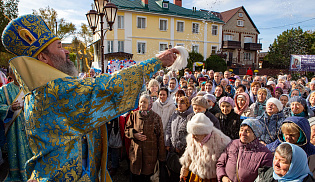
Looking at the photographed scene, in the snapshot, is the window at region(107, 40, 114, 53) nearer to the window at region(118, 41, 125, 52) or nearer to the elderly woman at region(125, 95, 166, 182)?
the window at region(118, 41, 125, 52)

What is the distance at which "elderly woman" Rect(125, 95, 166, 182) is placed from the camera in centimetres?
423

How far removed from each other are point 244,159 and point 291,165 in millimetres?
699

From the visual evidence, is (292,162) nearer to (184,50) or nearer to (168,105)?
(184,50)

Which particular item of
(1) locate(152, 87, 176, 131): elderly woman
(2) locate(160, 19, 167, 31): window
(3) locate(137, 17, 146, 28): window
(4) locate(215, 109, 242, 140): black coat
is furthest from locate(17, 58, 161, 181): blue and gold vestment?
(2) locate(160, 19, 167, 31): window

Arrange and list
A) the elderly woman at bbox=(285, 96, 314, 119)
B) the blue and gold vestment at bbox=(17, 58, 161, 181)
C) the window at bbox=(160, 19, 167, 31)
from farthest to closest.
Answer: the window at bbox=(160, 19, 167, 31)
the elderly woman at bbox=(285, 96, 314, 119)
the blue and gold vestment at bbox=(17, 58, 161, 181)

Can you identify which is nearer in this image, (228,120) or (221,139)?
(221,139)

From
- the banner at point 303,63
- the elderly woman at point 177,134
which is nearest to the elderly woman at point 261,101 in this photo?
the elderly woman at point 177,134

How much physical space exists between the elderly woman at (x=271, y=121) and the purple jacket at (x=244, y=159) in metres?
1.32

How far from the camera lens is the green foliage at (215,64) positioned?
28688 millimetres

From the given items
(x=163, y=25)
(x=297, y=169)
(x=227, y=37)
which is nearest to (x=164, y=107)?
(x=297, y=169)

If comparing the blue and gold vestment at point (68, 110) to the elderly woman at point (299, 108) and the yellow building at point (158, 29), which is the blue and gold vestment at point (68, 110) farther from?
the yellow building at point (158, 29)

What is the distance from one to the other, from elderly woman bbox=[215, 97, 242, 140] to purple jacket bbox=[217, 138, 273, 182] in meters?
1.18

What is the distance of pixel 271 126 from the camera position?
14.0ft

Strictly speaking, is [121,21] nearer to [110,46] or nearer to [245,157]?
[110,46]
